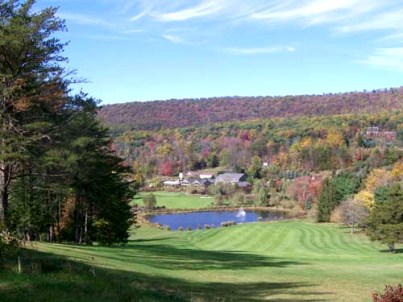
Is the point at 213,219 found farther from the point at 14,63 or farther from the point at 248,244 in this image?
the point at 14,63

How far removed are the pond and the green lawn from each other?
320 inches

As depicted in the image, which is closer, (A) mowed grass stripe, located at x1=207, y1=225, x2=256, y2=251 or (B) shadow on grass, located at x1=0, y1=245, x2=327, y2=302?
(B) shadow on grass, located at x1=0, y1=245, x2=327, y2=302

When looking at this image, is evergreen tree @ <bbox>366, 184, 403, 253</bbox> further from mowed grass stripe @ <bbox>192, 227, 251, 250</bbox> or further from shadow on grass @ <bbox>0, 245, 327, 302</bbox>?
shadow on grass @ <bbox>0, 245, 327, 302</bbox>

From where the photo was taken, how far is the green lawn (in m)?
106

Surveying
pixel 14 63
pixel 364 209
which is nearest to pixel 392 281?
pixel 14 63

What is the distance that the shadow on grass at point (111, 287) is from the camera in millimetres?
10208

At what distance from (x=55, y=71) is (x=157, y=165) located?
477 feet

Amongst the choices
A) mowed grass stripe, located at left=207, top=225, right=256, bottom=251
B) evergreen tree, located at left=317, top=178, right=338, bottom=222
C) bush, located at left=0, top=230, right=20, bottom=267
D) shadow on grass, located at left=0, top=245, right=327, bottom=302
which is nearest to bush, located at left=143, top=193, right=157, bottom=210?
evergreen tree, located at left=317, top=178, right=338, bottom=222

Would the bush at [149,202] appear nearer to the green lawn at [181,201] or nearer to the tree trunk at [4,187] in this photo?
the green lawn at [181,201]

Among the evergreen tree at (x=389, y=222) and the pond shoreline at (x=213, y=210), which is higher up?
the evergreen tree at (x=389, y=222)

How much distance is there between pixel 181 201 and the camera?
113 meters

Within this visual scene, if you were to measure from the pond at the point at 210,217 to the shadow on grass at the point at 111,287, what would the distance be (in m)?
61.2

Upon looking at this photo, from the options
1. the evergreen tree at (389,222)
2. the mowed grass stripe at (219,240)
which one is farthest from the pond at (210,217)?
the evergreen tree at (389,222)

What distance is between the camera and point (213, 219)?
88.8 m
